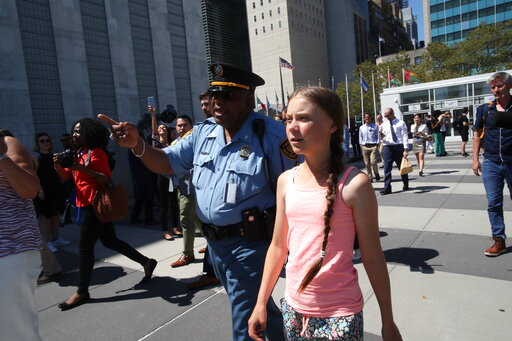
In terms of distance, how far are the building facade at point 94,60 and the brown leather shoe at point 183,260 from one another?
10705 mm

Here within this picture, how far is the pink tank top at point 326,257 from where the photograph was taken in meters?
1.47

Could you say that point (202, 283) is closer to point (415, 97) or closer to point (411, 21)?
point (415, 97)

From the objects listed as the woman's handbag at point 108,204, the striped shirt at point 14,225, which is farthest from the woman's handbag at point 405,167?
the striped shirt at point 14,225

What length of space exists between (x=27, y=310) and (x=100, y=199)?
1.64m

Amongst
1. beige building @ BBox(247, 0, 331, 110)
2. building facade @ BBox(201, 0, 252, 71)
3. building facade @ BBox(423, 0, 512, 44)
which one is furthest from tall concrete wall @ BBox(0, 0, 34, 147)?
building facade @ BBox(423, 0, 512, 44)

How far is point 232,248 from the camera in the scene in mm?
2145

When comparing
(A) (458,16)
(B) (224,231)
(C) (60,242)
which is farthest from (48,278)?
(A) (458,16)

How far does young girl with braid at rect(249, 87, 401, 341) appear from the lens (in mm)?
1434

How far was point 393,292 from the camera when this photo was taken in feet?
11.1

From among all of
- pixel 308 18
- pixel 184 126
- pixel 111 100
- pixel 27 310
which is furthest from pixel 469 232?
pixel 308 18

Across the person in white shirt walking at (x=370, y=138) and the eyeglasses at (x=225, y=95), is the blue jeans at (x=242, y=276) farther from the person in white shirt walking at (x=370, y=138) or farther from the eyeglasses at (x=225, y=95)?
the person in white shirt walking at (x=370, y=138)

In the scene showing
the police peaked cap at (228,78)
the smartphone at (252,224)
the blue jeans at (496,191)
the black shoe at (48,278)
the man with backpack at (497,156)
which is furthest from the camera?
the black shoe at (48,278)

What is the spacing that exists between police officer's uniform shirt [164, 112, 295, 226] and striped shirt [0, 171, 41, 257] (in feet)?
3.57

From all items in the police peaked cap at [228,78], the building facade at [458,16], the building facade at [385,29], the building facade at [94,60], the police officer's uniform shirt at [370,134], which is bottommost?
the police officer's uniform shirt at [370,134]
